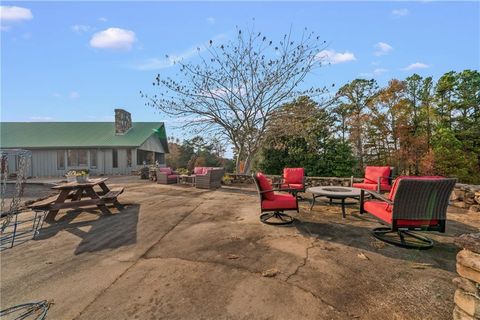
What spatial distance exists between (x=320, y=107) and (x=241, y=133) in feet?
12.9

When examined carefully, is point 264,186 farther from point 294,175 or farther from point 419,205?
point 294,175

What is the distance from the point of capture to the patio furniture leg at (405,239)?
346 centimetres

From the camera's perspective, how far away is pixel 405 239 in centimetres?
382

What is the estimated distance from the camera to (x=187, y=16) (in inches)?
271

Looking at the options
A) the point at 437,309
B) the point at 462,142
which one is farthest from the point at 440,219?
the point at 462,142

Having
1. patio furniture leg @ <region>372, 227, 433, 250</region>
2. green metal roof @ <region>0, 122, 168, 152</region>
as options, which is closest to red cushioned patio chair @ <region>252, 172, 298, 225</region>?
patio furniture leg @ <region>372, 227, 433, 250</region>

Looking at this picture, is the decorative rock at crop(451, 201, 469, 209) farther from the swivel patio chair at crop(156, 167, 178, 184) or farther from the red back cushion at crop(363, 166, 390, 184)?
the swivel patio chair at crop(156, 167, 178, 184)

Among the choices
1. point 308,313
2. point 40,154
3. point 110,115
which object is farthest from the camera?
point 110,115

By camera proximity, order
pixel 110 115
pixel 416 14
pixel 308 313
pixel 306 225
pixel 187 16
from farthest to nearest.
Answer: pixel 110 115
pixel 187 16
pixel 416 14
pixel 306 225
pixel 308 313

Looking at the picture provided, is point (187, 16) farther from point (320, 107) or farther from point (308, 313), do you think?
point (308, 313)

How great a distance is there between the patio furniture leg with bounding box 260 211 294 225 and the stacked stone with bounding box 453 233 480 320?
3075 millimetres

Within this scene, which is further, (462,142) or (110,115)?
(110,115)

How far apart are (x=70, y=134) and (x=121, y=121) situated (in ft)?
13.6

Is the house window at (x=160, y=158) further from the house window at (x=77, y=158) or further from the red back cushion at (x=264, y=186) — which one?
the red back cushion at (x=264, y=186)
